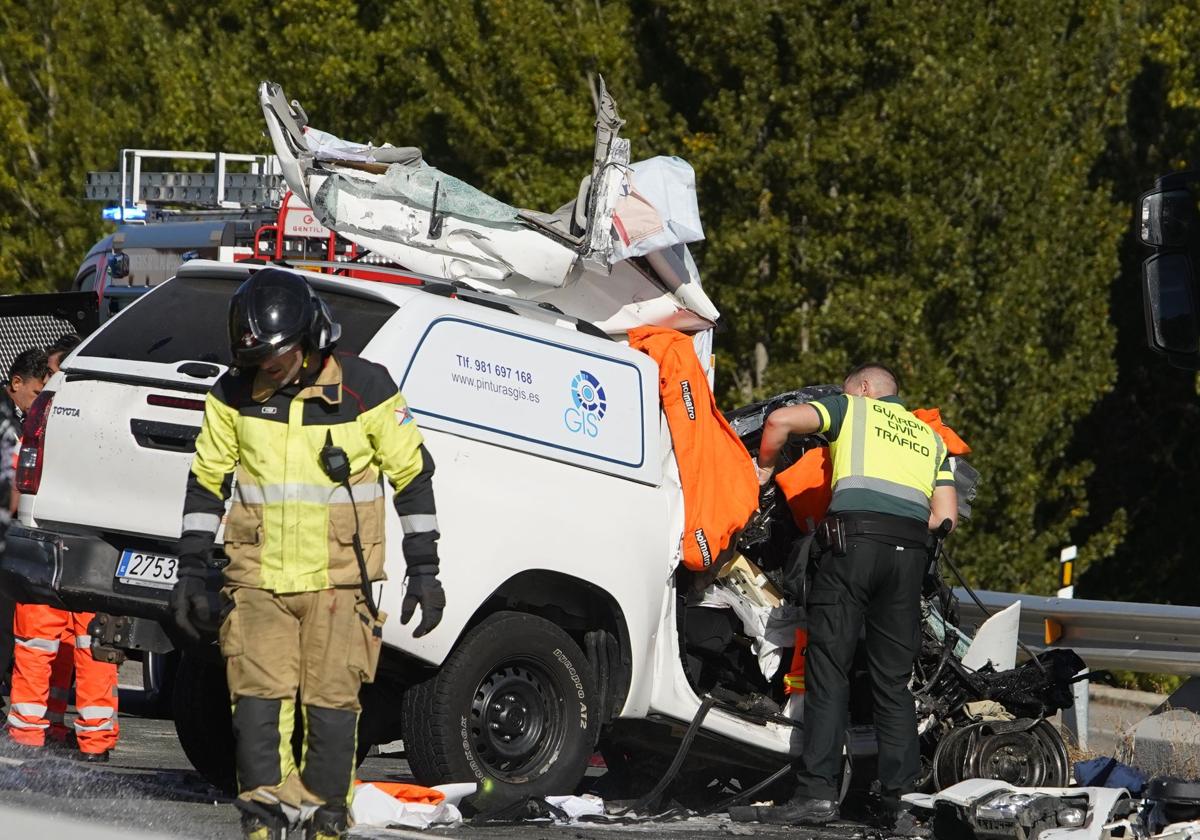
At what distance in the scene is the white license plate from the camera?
256 inches

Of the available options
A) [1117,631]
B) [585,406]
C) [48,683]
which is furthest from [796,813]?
[48,683]

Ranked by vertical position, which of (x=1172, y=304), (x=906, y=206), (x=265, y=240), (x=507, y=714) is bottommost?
(x=507, y=714)

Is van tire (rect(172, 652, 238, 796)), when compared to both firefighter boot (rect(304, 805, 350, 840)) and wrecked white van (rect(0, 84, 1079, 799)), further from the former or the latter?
firefighter boot (rect(304, 805, 350, 840))

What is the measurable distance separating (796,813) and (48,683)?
11.9 ft

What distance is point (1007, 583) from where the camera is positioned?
20.1 metres

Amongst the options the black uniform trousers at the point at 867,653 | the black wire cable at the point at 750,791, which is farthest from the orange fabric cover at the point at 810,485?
the black wire cable at the point at 750,791

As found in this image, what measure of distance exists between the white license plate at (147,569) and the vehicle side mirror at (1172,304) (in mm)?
3819

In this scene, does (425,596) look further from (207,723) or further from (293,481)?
(207,723)

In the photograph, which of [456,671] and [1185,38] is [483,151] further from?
[456,671]

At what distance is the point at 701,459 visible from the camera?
768 centimetres

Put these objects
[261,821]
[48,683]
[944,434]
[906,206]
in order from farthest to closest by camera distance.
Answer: [906,206], [48,683], [944,434], [261,821]

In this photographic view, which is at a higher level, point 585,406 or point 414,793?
point 585,406

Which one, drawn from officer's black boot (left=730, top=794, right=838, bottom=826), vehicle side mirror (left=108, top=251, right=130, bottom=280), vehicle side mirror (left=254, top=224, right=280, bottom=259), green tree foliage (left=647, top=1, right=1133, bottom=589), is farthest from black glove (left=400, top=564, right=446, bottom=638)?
green tree foliage (left=647, top=1, right=1133, bottom=589)

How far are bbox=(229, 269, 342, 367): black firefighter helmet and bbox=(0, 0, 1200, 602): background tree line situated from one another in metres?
13.5
